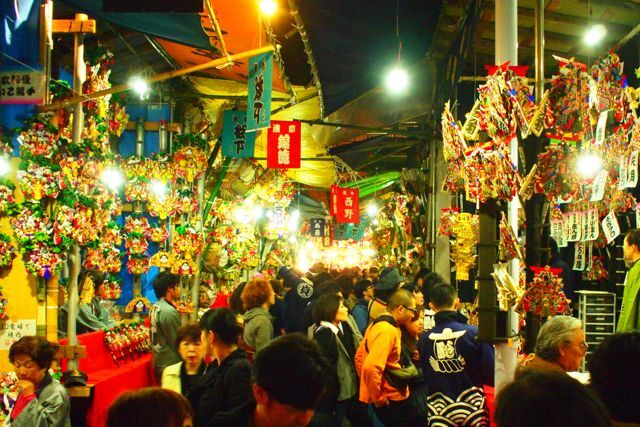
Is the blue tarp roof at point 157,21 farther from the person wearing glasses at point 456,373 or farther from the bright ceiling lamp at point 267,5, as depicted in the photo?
the person wearing glasses at point 456,373

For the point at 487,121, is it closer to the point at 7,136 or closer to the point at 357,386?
the point at 357,386

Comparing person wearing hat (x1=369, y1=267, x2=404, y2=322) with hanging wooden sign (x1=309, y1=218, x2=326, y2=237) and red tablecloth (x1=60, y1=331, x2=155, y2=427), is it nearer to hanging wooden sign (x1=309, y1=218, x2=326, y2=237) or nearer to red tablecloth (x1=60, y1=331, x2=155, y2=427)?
red tablecloth (x1=60, y1=331, x2=155, y2=427)

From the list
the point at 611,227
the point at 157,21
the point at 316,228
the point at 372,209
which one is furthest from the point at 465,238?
the point at 372,209

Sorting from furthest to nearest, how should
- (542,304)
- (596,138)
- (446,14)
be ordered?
(446,14), (596,138), (542,304)

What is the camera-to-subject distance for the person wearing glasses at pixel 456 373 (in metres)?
5.17

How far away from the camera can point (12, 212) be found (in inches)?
234

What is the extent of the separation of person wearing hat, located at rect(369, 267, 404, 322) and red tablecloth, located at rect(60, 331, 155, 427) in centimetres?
299

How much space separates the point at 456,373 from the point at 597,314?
155 inches

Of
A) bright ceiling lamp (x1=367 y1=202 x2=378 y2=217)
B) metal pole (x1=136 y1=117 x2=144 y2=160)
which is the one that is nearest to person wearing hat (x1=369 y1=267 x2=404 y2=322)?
metal pole (x1=136 y1=117 x2=144 y2=160)

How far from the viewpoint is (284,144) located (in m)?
12.9

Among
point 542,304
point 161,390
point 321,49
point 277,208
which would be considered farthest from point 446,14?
point 277,208

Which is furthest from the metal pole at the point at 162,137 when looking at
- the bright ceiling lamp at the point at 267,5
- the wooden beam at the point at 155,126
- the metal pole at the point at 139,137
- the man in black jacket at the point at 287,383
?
the man in black jacket at the point at 287,383

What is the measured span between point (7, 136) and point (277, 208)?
45.4 ft

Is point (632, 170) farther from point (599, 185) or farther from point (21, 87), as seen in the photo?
point (21, 87)
